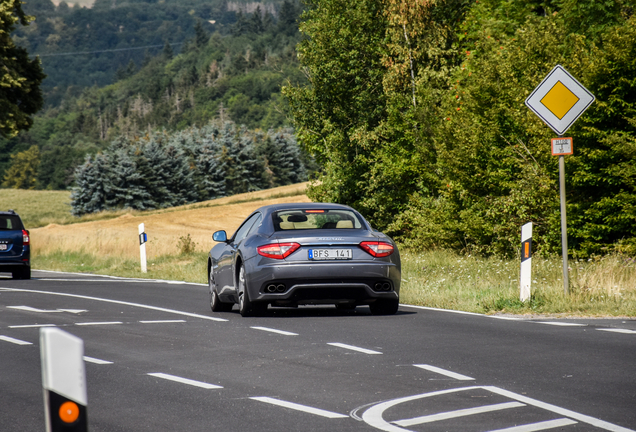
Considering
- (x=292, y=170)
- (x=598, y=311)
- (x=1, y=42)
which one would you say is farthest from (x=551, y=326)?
(x=292, y=170)

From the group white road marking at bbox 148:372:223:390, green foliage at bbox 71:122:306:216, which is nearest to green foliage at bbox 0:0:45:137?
white road marking at bbox 148:372:223:390

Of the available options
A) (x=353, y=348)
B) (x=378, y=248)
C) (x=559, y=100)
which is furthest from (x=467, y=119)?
(x=353, y=348)

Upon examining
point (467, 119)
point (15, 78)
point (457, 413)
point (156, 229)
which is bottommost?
point (156, 229)

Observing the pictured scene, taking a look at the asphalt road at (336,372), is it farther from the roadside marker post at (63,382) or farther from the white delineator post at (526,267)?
the roadside marker post at (63,382)

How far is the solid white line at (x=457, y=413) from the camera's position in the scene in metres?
5.57

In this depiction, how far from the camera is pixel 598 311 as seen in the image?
11734 mm

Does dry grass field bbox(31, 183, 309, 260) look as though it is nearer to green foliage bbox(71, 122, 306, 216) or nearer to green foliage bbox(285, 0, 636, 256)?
green foliage bbox(285, 0, 636, 256)

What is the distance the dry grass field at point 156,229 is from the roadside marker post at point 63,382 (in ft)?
93.5

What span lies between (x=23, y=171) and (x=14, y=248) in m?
160

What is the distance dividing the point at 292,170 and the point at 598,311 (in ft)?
332

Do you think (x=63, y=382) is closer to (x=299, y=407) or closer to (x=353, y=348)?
(x=299, y=407)

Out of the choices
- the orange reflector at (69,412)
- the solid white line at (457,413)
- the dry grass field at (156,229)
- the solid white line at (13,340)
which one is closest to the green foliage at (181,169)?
the dry grass field at (156,229)

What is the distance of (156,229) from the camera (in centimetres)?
5644

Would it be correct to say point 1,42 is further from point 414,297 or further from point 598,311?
point 598,311
